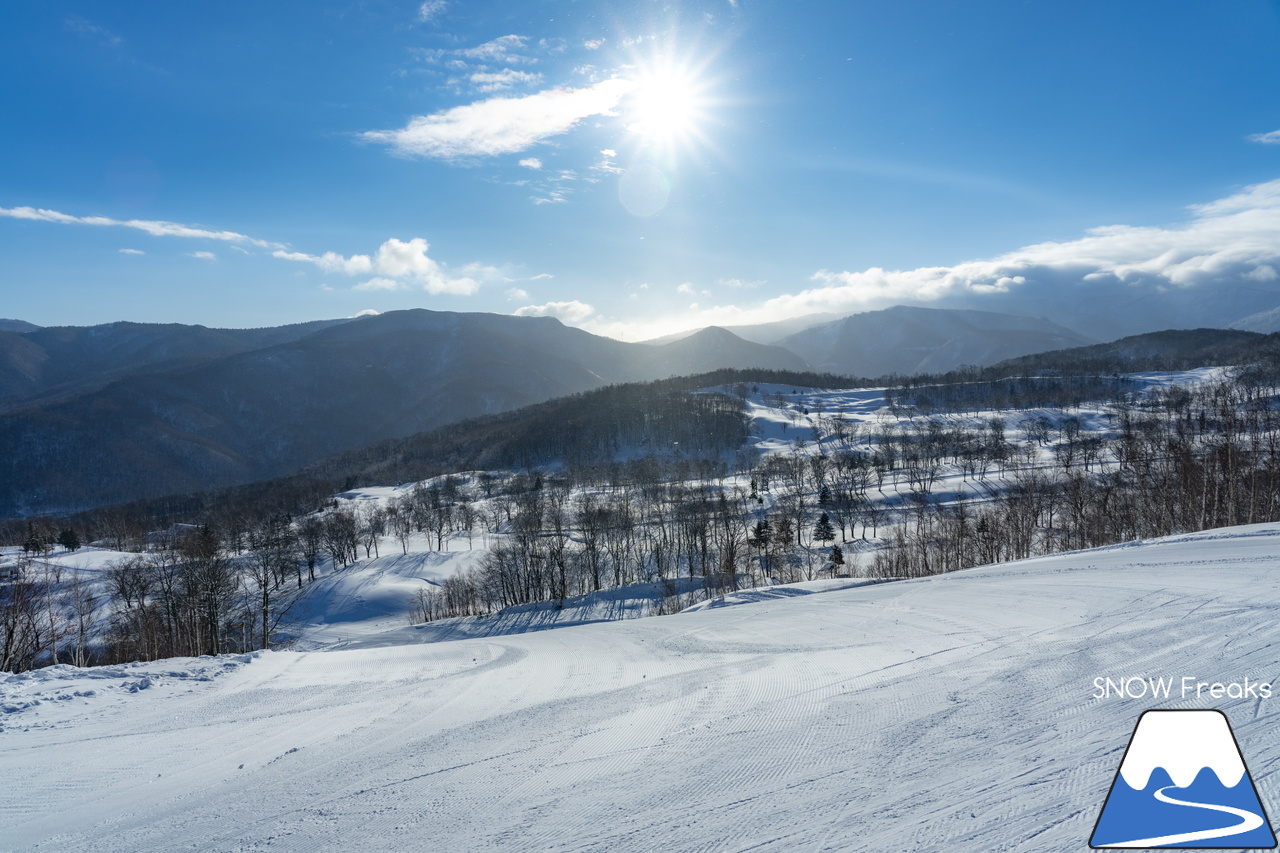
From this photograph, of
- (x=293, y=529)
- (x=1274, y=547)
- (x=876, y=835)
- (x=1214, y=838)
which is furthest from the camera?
(x=293, y=529)

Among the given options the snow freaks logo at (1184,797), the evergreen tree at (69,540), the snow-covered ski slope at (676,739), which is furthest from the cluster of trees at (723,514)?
the snow freaks logo at (1184,797)

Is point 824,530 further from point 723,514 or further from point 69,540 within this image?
point 69,540

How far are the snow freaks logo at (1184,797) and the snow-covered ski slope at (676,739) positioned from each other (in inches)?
5.2

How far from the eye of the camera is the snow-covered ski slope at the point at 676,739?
3.97 meters

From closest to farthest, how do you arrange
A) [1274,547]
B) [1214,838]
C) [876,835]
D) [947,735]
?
[1214,838] < [876,835] < [947,735] < [1274,547]

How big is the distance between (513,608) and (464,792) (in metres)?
42.0

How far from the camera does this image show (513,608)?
44.3 meters

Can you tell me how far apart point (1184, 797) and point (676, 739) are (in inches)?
145

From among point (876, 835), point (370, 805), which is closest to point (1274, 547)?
point (876, 835)

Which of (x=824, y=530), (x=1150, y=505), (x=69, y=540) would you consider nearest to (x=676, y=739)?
(x=1150, y=505)

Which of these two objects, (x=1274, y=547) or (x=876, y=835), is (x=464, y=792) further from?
(x=1274, y=547)

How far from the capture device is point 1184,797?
136 inches

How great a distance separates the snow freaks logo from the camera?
322 cm

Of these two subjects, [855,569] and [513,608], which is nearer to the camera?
[513,608]
